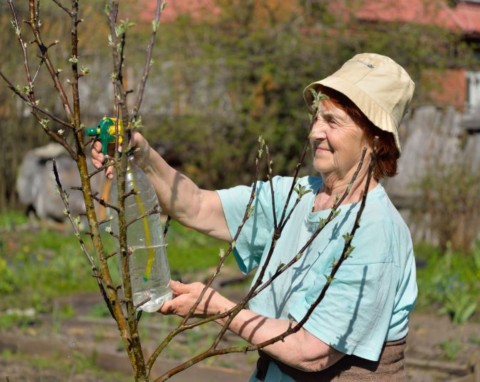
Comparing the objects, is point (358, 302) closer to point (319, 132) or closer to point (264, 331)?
point (264, 331)

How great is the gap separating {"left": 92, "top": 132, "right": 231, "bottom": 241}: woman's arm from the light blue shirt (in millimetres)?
286

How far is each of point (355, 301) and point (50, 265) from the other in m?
7.28

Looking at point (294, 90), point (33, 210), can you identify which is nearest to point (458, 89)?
point (294, 90)

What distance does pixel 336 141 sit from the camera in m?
3.18

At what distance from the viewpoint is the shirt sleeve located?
299 centimetres

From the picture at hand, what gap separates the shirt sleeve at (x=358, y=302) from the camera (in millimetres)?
2988

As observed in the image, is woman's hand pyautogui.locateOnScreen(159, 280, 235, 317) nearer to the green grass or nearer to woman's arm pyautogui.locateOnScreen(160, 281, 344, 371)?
woman's arm pyautogui.locateOnScreen(160, 281, 344, 371)

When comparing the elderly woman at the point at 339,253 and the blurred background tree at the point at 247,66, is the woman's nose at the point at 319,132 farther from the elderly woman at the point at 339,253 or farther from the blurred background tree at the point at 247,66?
the blurred background tree at the point at 247,66

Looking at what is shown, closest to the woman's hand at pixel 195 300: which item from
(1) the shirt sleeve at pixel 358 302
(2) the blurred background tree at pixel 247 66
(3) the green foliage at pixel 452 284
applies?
(1) the shirt sleeve at pixel 358 302

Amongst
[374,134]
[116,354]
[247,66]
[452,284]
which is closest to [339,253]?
[374,134]

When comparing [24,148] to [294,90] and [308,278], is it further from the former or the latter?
[308,278]

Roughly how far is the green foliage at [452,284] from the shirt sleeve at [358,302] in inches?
186

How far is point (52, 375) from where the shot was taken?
6387 millimetres

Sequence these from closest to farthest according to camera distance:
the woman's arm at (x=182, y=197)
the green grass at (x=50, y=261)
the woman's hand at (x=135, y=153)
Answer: the woman's hand at (x=135, y=153) < the woman's arm at (x=182, y=197) < the green grass at (x=50, y=261)
